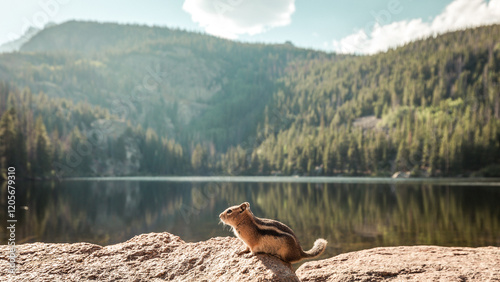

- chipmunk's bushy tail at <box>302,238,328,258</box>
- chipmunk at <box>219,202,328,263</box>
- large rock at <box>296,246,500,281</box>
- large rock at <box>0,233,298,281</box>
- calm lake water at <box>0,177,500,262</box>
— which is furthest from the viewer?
calm lake water at <box>0,177,500,262</box>

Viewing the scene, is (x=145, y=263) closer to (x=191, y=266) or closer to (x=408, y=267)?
(x=191, y=266)

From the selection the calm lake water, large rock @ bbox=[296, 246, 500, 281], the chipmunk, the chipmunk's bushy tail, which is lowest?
the calm lake water

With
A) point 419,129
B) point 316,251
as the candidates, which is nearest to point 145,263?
point 316,251

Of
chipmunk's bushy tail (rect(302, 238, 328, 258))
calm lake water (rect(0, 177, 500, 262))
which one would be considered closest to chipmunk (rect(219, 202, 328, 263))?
chipmunk's bushy tail (rect(302, 238, 328, 258))

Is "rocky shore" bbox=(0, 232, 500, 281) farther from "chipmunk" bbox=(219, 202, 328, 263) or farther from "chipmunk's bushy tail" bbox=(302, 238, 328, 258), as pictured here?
"chipmunk's bushy tail" bbox=(302, 238, 328, 258)

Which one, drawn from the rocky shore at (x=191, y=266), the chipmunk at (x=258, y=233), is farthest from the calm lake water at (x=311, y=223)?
the chipmunk at (x=258, y=233)

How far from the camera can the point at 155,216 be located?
1109 inches

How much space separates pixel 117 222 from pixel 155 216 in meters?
3.75

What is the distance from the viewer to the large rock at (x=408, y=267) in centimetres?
596

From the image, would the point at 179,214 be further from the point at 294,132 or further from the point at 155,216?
the point at 294,132

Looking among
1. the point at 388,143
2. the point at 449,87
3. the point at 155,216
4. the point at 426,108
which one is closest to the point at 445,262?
the point at 155,216

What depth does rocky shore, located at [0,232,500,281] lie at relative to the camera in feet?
17.3

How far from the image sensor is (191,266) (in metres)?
5.57

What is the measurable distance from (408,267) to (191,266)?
391 cm
